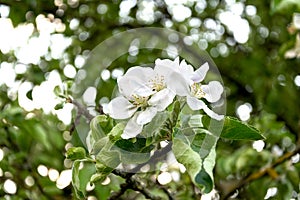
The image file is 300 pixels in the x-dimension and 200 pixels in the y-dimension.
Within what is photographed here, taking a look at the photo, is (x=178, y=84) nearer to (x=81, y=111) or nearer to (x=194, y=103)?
(x=194, y=103)

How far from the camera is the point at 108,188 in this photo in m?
1.35

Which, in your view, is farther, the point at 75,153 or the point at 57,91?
the point at 57,91

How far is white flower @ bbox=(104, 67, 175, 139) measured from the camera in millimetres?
705

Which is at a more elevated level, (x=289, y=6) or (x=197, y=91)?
(x=197, y=91)

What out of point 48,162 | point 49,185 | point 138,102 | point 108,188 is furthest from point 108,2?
point 138,102

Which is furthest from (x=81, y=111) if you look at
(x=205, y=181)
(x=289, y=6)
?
(x=289, y=6)

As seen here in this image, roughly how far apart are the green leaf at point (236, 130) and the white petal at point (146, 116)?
66 mm

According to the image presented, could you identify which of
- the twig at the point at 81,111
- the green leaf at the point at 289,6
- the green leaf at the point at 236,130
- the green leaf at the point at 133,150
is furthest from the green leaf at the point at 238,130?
the green leaf at the point at 289,6

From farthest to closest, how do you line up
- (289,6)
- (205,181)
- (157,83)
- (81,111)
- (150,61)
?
(150,61) → (289,6) → (81,111) → (157,83) → (205,181)

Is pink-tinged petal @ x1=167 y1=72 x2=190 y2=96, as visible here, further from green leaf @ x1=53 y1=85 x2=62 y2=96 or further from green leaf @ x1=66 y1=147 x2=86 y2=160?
green leaf @ x1=53 y1=85 x2=62 y2=96

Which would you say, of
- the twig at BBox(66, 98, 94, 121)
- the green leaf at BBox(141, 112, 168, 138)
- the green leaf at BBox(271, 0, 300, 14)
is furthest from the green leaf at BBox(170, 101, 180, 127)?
the green leaf at BBox(271, 0, 300, 14)

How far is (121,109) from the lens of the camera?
2.44ft

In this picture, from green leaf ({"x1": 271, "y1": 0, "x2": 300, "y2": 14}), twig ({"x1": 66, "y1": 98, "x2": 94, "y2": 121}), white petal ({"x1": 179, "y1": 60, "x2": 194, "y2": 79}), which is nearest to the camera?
white petal ({"x1": 179, "y1": 60, "x2": 194, "y2": 79})

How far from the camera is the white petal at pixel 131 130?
0.70 meters
